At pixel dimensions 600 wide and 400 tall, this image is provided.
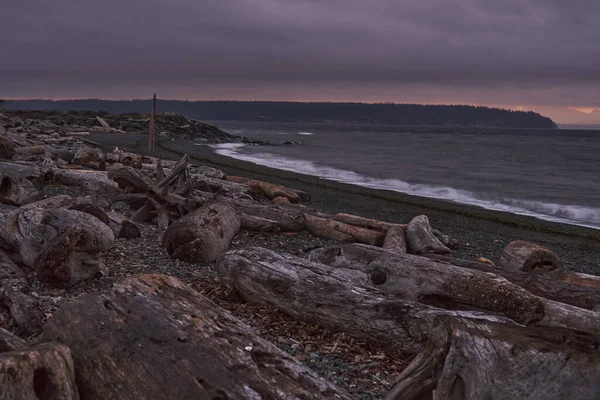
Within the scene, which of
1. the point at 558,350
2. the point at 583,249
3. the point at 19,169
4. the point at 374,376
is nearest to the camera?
the point at 558,350

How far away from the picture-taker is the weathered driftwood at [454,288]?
503 cm

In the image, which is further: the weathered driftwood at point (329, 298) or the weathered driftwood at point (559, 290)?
the weathered driftwood at point (559, 290)

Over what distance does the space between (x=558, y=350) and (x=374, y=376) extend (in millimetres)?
1869

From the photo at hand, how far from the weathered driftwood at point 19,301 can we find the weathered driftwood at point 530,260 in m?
6.33

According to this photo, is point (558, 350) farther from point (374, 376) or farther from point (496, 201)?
point (496, 201)

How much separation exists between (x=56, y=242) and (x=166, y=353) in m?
3.02

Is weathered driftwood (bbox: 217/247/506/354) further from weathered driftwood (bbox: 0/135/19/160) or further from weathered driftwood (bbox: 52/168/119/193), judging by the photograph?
weathered driftwood (bbox: 0/135/19/160)

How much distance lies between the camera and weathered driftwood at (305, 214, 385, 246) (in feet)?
33.3

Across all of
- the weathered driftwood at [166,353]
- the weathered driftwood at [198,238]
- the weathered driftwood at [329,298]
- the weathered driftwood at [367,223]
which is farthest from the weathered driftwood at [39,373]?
the weathered driftwood at [367,223]

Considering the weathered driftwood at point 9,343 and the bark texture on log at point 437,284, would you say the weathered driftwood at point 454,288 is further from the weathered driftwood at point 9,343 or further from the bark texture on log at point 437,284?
the weathered driftwood at point 9,343

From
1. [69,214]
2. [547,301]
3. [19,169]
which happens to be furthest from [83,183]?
[547,301]

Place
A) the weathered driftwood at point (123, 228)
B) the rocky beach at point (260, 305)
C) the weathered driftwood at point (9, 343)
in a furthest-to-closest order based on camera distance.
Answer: the weathered driftwood at point (123, 228)
the weathered driftwood at point (9, 343)
the rocky beach at point (260, 305)

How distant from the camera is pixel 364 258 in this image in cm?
664

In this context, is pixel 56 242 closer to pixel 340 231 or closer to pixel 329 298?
pixel 329 298
